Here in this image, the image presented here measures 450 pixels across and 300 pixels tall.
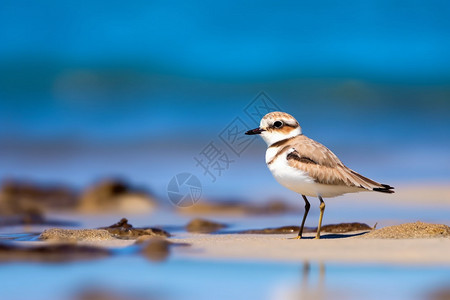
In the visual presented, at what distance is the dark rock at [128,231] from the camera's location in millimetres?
7750

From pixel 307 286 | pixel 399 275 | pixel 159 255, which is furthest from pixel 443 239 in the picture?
pixel 159 255

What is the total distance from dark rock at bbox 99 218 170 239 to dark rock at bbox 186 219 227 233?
0.76 metres

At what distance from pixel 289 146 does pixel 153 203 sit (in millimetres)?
4279

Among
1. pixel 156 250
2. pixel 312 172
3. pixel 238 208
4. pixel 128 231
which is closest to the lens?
pixel 156 250

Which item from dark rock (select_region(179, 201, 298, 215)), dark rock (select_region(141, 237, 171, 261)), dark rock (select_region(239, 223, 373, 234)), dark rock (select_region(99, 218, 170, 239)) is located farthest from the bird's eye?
dark rock (select_region(179, 201, 298, 215))

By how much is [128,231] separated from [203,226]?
137 centimetres

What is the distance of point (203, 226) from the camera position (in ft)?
29.4

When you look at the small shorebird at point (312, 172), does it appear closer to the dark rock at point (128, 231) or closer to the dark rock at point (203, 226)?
the dark rock at point (128, 231)

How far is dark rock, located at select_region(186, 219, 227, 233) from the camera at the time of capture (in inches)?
347

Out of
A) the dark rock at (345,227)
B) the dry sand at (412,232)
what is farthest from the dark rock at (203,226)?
the dry sand at (412,232)

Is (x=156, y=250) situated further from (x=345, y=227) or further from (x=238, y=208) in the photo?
(x=238, y=208)

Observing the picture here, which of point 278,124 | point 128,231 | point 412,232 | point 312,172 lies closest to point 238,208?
point 128,231

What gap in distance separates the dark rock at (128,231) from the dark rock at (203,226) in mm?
763

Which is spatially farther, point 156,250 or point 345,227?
point 345,227
